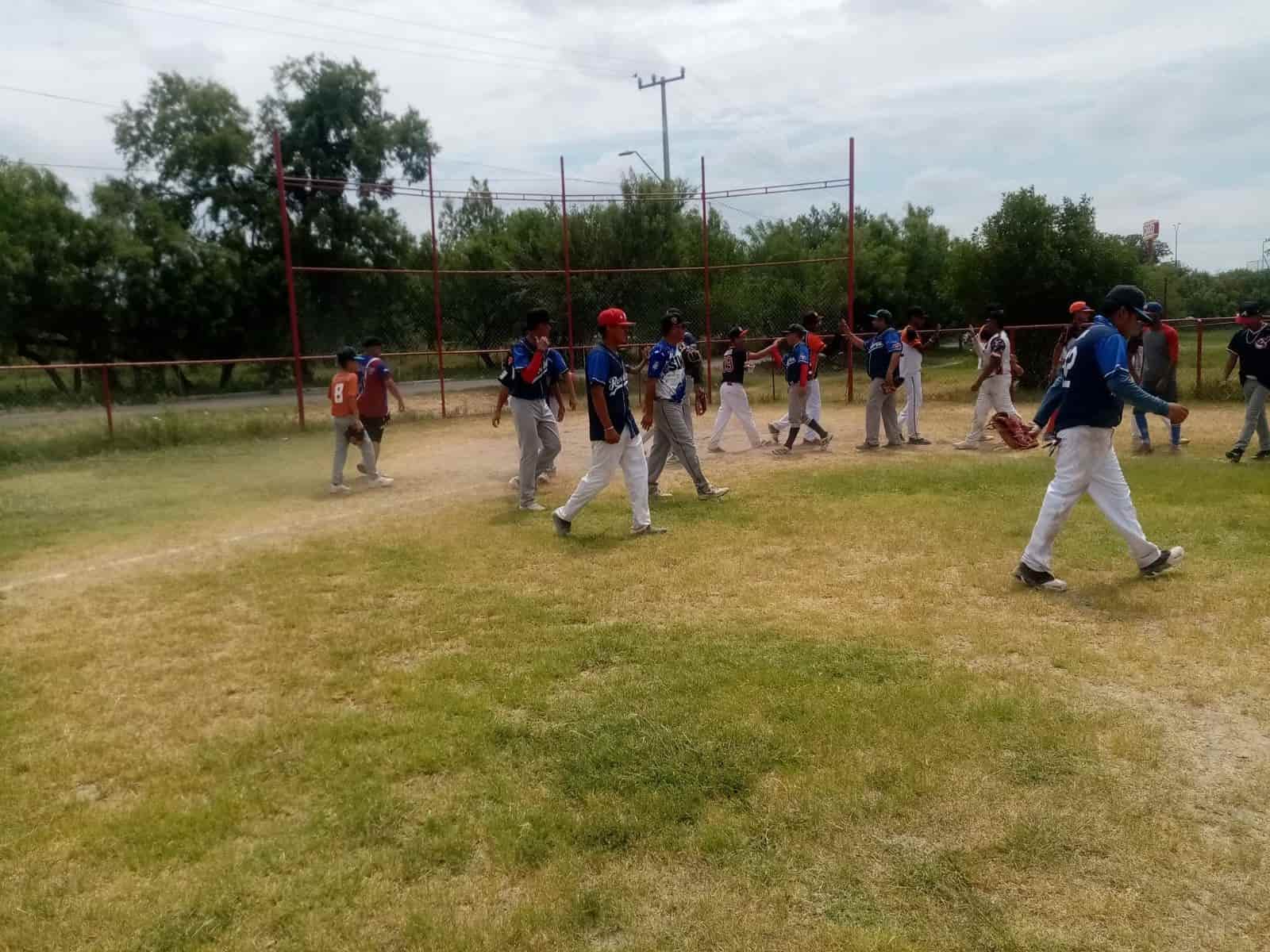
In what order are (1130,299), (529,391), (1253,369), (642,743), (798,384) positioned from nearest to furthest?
1. (642,743)
2. (1130,299)
3. (529,391)
4. (1253,369)
5. (798,384)

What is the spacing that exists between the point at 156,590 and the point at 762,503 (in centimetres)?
541

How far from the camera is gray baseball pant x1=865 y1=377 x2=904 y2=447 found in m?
13.1

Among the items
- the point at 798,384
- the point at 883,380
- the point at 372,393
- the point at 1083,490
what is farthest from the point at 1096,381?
the point at 372,393

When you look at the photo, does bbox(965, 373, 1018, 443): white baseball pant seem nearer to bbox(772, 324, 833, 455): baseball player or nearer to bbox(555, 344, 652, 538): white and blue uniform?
bbox(772, 324, 833, 455): baseball player

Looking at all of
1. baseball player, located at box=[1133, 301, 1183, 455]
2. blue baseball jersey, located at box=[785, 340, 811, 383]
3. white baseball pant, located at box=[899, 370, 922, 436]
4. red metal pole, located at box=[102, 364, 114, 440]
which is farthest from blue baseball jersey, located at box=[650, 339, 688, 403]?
red metal pole, located at box=[102, 364, 114, 440]

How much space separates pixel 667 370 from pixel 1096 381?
4.09m

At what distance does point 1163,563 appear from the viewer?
6.52 m

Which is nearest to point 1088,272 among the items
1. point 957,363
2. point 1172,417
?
point 957,363

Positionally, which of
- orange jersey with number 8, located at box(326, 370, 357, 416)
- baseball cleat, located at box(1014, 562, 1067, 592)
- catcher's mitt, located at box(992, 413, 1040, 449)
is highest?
orange jersey with number 8, located at box(326, 370, 357, 416)

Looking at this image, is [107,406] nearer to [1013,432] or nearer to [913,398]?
[913,398]

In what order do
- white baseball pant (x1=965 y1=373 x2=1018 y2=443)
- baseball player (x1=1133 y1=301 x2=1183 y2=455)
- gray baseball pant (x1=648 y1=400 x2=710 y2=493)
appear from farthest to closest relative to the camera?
white baseball pant (x1=965 y1=373 x2=1018 y2=443) → baseball player (x1=1133 y1=301 x2=1183 y2=455) → gray baseball pant (x1=648 y1=400 x2=710 y2=493)

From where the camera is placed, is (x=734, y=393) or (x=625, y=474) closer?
(x=625, y=474)

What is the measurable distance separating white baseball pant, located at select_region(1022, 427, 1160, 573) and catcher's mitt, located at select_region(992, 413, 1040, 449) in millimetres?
6214

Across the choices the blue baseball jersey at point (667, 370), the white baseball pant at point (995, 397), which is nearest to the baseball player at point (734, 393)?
the white baseball pant at point (995, 397)
